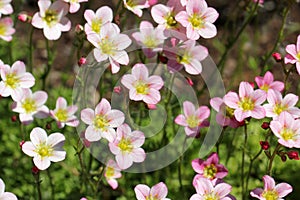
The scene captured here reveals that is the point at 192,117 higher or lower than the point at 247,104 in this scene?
lower

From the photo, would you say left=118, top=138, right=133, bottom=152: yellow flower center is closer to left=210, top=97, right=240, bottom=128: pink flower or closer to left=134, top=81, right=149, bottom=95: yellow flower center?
left=134, top=81, right=149, bottom=95: yellow flower center

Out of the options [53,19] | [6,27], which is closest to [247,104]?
[53,19]

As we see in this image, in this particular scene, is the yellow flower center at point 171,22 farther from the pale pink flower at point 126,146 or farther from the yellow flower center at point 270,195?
the yellow flower center at point 270,195

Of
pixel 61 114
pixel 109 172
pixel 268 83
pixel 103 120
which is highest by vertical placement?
pixel 268 83

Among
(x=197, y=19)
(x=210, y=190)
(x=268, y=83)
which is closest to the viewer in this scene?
(x=210, y=190)

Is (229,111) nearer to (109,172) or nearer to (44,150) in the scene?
(109,172)

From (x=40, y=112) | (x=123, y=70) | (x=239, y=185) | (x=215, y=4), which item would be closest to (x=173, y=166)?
Answer: (x=239, y=185)

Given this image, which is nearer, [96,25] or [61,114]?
[96,25]
